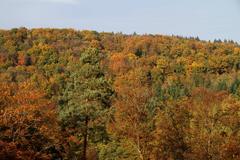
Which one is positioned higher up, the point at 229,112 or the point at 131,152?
the point at 229,112

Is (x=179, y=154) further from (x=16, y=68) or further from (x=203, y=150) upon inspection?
(x=16, y=68)

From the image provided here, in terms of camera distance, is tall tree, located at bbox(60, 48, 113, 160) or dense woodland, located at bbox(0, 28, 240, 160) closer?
dense woodland, located at bbox(0, 28, 240, 160)

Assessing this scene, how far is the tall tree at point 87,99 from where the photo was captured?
44750mm

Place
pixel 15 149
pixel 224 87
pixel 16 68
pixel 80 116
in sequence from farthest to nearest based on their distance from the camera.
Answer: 1. pixel 16 68
2. pixel 224 87
3. pixel 80 116
4. pixel 15 149

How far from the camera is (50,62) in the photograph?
178 m

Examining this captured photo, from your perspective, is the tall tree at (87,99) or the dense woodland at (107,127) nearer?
the dense woodland at (107,127)

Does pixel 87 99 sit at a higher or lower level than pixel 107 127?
higher

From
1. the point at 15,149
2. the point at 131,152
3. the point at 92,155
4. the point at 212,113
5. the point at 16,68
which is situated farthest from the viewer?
the point at 16,68

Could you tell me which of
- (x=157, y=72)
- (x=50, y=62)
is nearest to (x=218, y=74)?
(x=157, y=72)

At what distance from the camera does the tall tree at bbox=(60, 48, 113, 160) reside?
44.8m

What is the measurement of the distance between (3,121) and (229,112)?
17338mm

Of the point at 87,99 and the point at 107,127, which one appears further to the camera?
the point at 107,127

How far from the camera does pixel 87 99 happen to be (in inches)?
1801

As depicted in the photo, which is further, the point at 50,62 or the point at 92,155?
the point at 50,62
